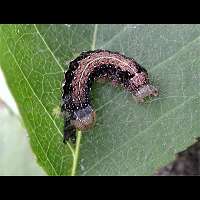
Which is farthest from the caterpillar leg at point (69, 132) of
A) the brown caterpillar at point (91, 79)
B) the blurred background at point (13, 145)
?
the blurred background at point (13, 145)

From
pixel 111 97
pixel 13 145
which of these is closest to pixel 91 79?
pixel 111 97

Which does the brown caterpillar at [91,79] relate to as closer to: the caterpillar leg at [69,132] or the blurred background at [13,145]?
the caterpillar leg at [69,132]

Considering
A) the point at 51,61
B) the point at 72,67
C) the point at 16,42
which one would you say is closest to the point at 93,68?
the point at 72,67

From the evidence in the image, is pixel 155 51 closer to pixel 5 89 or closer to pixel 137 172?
pixel 137 172

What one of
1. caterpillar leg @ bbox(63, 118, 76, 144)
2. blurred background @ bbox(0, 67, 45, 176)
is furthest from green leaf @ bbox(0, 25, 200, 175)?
blurred background @ bbox(0, 67, 45, 176)

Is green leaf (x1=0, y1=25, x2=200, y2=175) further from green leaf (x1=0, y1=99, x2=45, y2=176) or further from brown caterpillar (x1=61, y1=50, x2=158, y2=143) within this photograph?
green leaf (x1=0, y1=99, x2=45, y2=176)
